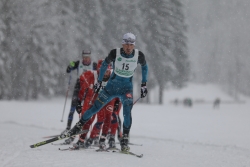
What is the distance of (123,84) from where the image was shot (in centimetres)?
641

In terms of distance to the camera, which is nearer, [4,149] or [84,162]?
[84,162]

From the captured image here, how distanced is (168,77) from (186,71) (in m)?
2.90

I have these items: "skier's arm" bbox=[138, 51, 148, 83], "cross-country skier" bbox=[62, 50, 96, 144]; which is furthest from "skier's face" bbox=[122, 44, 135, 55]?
"cross-country skier" bbox=[62, 50, 96, 144]

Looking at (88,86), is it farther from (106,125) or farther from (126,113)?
(126,113)

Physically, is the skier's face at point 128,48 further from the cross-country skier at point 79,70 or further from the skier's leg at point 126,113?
the cross-country skier at point 79,70

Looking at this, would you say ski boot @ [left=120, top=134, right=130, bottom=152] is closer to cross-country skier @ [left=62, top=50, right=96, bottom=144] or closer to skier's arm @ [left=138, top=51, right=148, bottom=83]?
skier's arm @ [left=138, top=51, right=148, bottom=83]

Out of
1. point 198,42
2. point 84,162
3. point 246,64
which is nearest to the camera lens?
point 84,162

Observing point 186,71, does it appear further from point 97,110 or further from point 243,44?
point 243,44

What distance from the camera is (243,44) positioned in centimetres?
8506

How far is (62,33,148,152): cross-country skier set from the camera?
6.24m

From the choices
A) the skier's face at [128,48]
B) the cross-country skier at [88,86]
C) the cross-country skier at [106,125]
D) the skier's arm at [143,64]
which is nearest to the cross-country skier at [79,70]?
the cross-country skier at [88,86]

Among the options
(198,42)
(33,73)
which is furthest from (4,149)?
(198,42)

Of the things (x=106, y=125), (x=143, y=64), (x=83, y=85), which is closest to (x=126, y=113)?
(x=106, y=125)

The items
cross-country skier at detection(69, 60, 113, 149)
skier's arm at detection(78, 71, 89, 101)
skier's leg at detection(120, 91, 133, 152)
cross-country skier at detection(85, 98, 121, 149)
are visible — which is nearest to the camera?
skier's leg at detection(120, 91, 133, 152)
